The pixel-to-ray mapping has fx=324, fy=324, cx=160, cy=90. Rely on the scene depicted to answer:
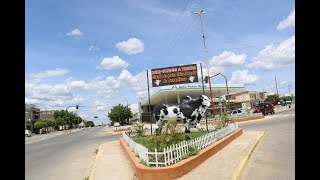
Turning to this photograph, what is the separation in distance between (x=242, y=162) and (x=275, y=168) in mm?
970

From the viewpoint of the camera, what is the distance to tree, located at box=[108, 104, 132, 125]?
279 ft

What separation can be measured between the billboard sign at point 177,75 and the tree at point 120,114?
51950 mm

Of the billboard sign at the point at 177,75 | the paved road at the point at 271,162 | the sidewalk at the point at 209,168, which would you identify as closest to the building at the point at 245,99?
the billboard sign at the point at 177,75

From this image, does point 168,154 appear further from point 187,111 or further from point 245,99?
point 245,99

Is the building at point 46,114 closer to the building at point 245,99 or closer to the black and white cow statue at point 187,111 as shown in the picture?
the building at point 245,99

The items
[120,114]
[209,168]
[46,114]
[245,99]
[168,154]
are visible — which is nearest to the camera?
[168,154]

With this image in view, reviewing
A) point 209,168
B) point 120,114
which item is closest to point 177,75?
point 209,168

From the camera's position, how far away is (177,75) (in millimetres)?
34594

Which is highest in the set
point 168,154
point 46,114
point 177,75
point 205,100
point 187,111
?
point 177,75

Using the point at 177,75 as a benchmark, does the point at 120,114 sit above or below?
below

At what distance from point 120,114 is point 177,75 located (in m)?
53.2

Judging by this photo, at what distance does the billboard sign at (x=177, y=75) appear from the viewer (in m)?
33.4
